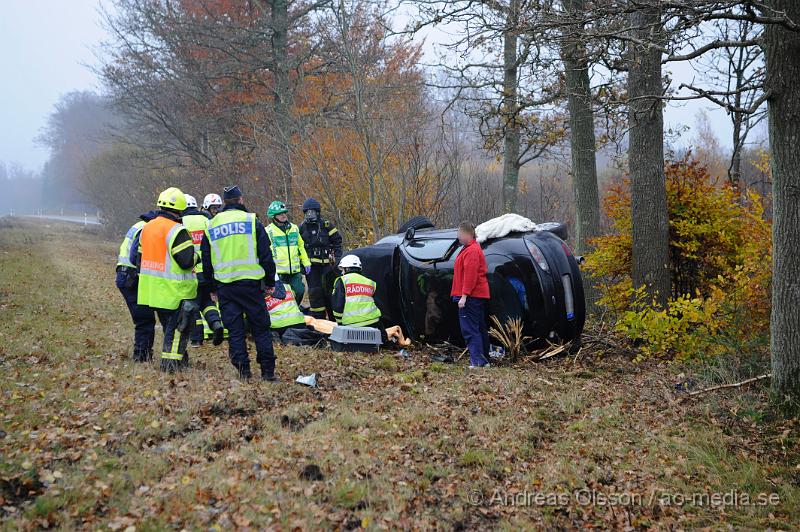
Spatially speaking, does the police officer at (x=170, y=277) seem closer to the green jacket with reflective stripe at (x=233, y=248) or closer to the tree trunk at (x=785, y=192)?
the green jacket with reflective stripe at (x=233, y=248)

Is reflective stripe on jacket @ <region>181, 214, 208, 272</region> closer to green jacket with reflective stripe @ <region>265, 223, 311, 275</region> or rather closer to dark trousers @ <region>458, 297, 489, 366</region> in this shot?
green jacket with reflective stripe @ <region>265, 223, 311, 275</region>

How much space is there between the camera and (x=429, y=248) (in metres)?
9.22

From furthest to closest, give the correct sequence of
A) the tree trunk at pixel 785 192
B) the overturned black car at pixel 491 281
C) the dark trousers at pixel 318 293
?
the dark trousers at pixel 318 293, the overturned black car at pixel 491 281, the tree trunk at pixel 785 192

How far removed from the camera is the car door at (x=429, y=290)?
8.85 m

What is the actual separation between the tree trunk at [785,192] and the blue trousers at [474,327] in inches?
124

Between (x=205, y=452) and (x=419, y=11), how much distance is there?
326 inches

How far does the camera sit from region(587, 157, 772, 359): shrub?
754 centimetres

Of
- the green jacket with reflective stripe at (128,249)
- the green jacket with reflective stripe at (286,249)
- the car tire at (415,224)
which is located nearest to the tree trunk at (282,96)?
the green jacket with reflective stripe at (286,249)

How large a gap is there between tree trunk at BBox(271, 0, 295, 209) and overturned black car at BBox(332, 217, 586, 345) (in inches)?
255

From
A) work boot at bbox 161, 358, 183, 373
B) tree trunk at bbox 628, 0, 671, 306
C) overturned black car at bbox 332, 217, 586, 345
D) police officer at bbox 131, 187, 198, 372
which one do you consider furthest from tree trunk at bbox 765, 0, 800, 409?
work boot at bbox 161, 358, 183, 373

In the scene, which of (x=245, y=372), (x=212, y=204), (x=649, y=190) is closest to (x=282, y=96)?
(x=212, y=204)

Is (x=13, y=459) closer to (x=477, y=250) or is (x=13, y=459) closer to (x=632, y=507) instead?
(x=632, y=507)

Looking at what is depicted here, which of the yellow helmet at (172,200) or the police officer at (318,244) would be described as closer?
the yellow helmet at (172,200)

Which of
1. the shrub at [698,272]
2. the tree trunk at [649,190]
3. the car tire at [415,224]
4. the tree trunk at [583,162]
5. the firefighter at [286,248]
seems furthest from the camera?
the tree trunk at [583,162]
